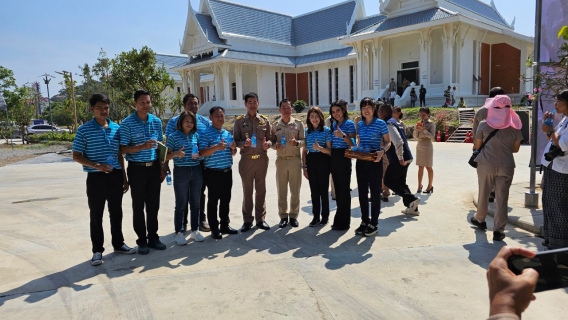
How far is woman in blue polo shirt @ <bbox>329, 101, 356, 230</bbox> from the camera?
5.43 metres

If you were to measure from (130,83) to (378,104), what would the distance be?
1612cm

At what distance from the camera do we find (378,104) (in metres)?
6.48

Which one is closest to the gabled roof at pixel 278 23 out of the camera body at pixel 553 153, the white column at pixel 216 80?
the white column at pixel 216 80

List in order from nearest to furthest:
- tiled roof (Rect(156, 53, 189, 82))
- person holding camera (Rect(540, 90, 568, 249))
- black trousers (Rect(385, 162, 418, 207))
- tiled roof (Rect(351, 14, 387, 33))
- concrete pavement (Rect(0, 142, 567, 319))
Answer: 1. concrete pavement (Rect(0, 142, 567, 319))
2. person holding camera (Rect(540, 90, 568, 249))
3. black trousers (Rect(385, 162, 418, 207))
4. tiled roof (Rect(351, 14, 387, 33))
5. tiled roof (Rect(156, 53, 189, 82))

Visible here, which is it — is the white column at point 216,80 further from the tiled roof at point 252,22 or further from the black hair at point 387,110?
the black hair at point 387,110

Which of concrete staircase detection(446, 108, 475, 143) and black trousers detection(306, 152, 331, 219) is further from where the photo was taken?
concrete staircase detection(446, 108, 475, 143)

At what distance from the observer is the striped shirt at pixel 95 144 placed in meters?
4.22

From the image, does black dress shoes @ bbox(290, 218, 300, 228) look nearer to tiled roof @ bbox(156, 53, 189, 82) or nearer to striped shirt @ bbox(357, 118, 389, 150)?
striped shirt @ bbox(357, 118, 389, 150)

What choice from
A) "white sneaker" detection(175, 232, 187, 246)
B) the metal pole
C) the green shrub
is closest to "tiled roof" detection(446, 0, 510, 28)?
the metal pole

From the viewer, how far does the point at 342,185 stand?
5.46 m

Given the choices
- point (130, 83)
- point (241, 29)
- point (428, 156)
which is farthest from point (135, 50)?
point (428, 156)

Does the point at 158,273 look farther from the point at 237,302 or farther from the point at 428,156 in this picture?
the point at 428,156

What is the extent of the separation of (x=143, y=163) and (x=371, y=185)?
3.02 m

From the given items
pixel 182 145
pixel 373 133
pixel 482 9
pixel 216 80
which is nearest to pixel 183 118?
pixel 182 145
